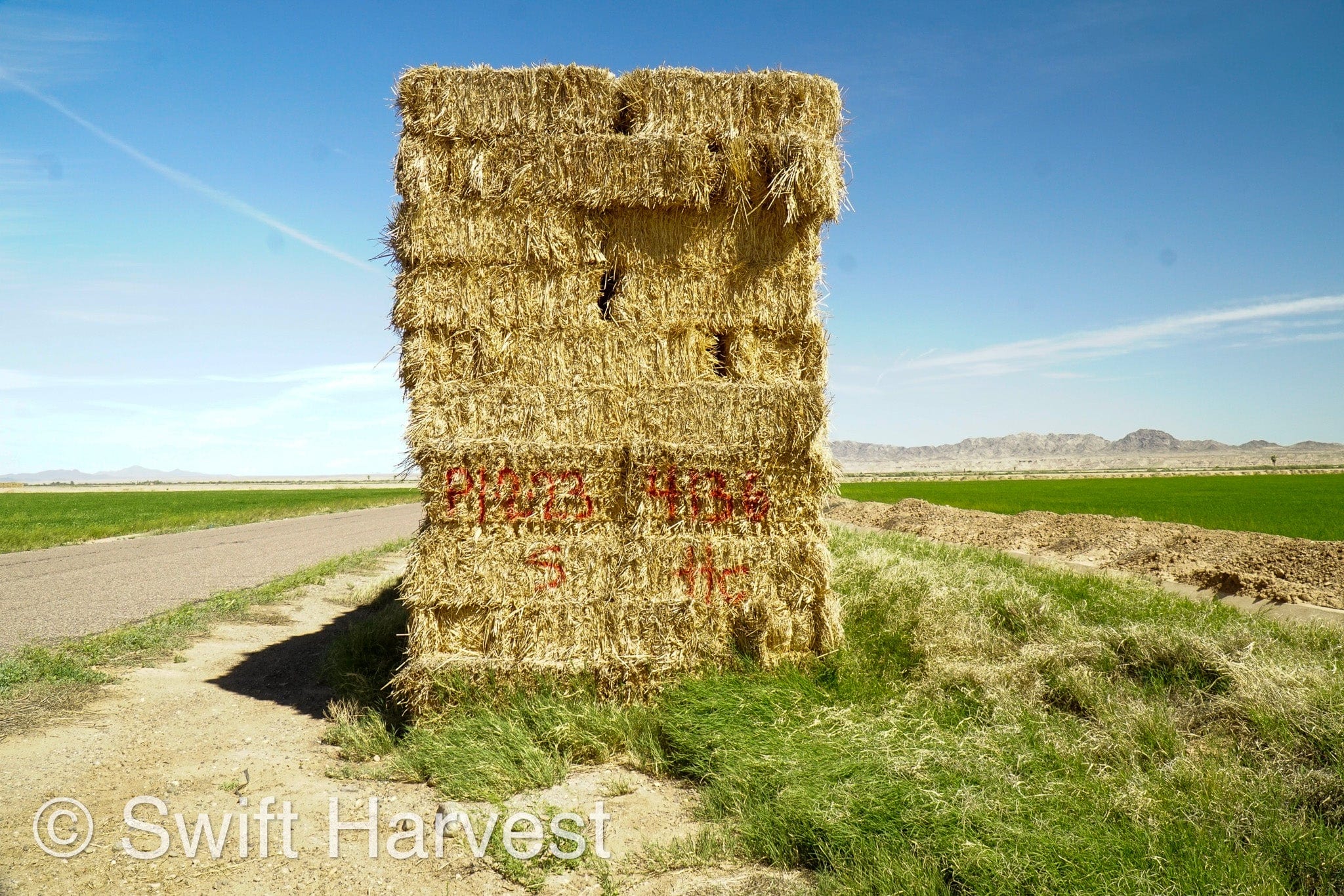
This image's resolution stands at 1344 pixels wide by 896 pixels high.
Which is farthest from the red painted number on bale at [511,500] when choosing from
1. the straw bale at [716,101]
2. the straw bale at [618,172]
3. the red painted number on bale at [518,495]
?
the straw bale at [716,101]

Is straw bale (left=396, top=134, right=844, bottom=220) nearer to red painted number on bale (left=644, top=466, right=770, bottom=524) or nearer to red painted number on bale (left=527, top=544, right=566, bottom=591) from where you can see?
red painted number on bale (left=644, top=466, right=770, bottom=524)

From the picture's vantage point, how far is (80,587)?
13727 mm

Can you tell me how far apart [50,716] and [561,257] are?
596 centimetres

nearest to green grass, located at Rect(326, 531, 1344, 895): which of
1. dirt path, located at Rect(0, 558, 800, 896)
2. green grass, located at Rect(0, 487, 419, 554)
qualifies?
dirt path, located at Rect(0, 558, 800, 896)

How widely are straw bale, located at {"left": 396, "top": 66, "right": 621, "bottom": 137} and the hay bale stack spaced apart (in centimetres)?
2

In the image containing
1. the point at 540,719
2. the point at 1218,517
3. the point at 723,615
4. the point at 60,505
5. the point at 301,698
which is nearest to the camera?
the point at 540,719

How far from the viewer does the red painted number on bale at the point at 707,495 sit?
6203 mm

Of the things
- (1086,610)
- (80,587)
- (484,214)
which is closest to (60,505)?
(80,587)

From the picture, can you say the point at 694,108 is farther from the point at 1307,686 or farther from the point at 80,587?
the point at 80,587

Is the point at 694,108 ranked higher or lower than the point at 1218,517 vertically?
higher

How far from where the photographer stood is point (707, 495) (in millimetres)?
6250

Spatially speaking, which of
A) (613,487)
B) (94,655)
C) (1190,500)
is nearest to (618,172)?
(613,487)

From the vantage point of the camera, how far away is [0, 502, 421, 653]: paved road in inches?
432

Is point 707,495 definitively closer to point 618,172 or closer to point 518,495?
point 518,495
